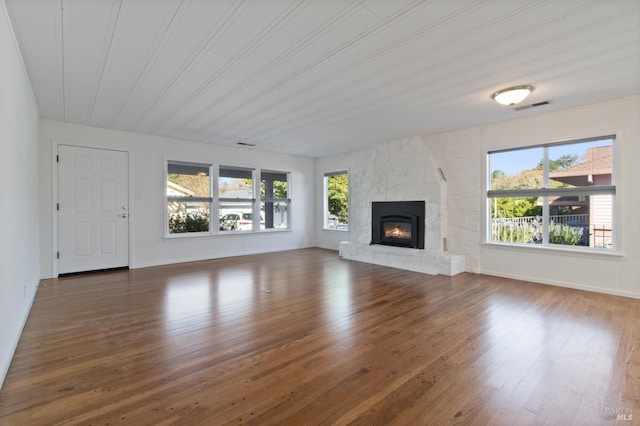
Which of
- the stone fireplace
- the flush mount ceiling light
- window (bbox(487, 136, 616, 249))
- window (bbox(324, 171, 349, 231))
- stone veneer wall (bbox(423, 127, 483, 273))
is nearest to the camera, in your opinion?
the flush mount ceiling light

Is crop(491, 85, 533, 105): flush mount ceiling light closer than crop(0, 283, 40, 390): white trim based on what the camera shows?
No

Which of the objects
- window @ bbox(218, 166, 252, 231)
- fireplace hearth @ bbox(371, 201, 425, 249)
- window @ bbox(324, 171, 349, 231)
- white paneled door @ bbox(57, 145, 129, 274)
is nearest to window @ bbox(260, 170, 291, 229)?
window @ bbox(218, 166, 252, 231)

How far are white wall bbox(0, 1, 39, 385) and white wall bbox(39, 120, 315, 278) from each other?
1959mm

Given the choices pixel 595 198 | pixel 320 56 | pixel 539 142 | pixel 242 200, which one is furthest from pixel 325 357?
pixel 242 200

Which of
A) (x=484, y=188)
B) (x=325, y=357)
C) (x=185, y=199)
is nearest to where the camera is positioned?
(x=325, y=357)

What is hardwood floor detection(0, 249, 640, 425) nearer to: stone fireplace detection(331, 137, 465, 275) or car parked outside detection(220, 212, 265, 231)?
stone fireplace detection(331, 137, 465, 275)

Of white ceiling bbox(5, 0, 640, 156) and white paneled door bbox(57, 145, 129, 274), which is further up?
white ceiling bbox(5, 0, 640, 156)

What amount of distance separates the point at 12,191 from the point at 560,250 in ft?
21.3

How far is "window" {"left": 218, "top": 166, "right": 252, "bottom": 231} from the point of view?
23.2 feet

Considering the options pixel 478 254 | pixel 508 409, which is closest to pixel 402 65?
pixel 508 409

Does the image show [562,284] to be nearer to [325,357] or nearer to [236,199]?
[325,357]

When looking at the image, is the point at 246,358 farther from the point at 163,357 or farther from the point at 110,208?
the point at 110,208

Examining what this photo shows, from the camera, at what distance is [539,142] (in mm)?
4637

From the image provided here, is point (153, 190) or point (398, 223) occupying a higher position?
point (153, 190)
